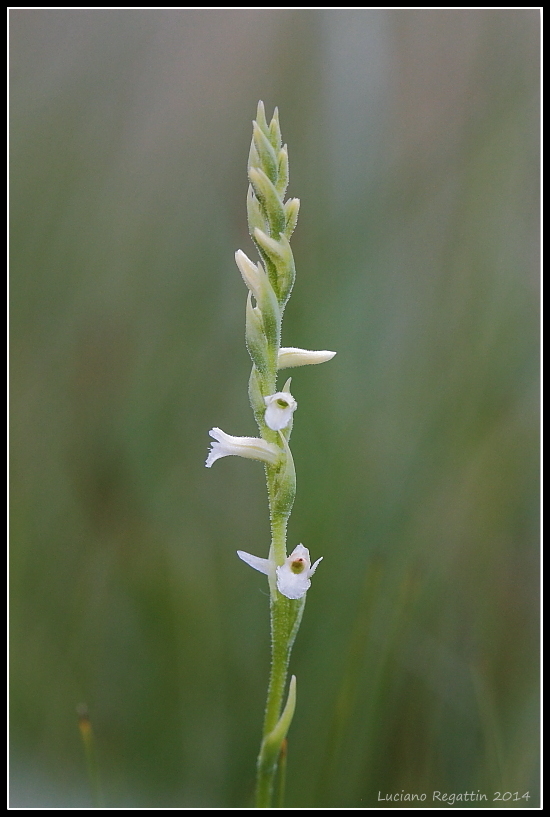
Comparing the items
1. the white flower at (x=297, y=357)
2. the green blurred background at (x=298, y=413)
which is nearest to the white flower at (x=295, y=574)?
the white flower at (x=297, y=357)

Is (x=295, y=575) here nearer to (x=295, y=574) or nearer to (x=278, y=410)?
(x=295, y=574)

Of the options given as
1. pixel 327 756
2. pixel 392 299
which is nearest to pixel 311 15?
pixel 392 299

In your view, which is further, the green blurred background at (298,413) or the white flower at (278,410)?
the green blurred background at (298,413)

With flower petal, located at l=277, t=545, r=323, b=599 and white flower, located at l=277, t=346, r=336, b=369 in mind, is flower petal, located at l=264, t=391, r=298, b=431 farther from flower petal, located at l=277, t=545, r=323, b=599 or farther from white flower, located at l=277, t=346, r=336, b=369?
flower petal, located at l=277, t=545, r=323, b=599

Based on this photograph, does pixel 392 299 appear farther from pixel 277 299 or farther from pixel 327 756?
pixel 327 756

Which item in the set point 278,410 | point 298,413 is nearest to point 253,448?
point 278,410

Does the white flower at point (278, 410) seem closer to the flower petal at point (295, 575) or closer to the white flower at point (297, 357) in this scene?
the white flower at point (297, 357)

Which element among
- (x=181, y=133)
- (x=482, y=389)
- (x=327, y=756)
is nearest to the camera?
(x=327, y=756)
